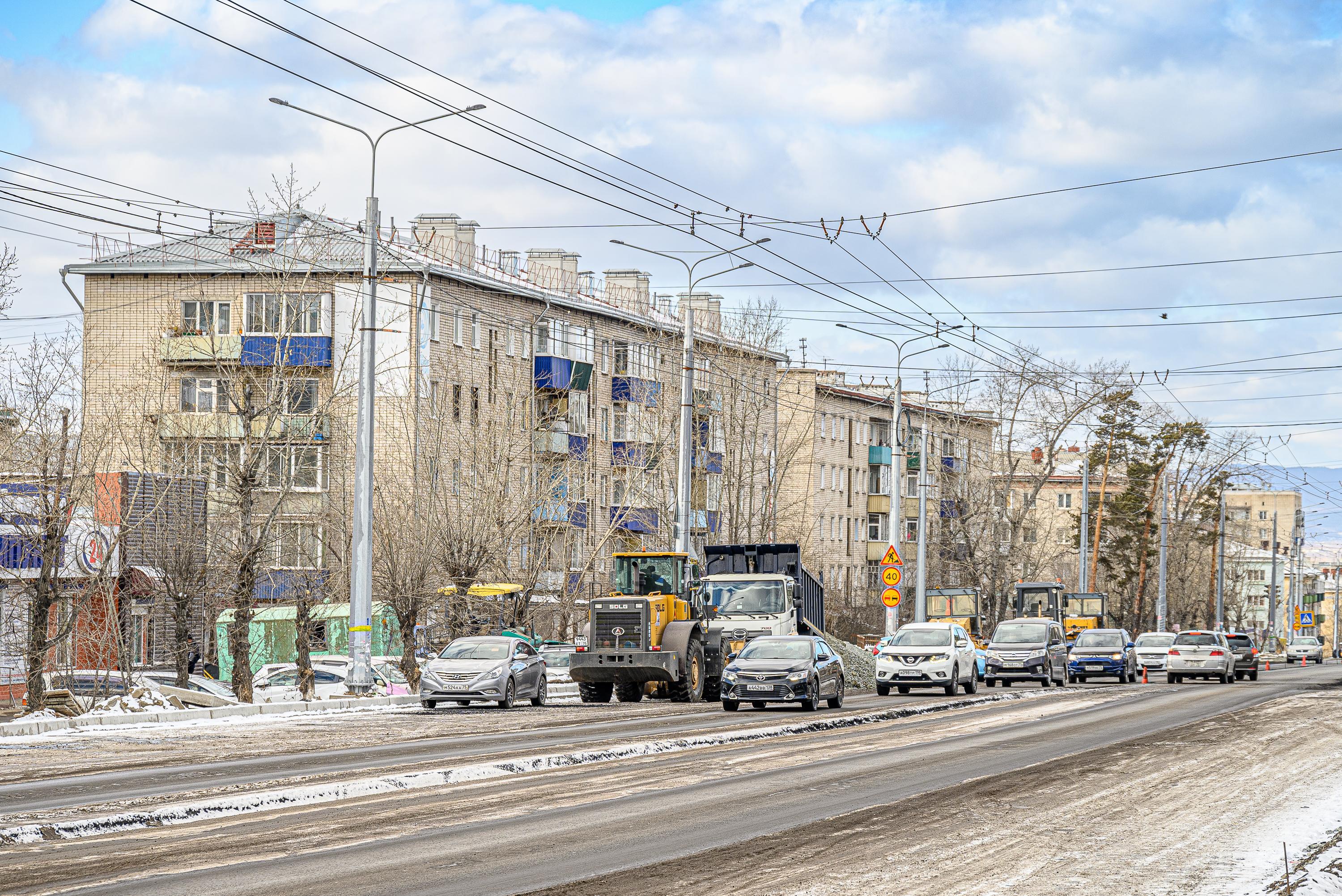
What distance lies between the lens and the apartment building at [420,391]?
3650 centimetres

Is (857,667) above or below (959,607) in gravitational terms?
below

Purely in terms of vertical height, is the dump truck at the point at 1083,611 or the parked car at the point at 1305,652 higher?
the dump truck at the point at 1083,611

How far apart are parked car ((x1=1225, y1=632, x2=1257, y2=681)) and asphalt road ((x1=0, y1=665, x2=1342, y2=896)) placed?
108ft

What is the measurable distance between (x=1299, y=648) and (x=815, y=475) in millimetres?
31637

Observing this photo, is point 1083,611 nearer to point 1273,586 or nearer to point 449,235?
point 449,235

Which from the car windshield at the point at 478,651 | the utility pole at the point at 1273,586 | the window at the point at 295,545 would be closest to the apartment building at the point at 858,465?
the utility pole at the point at 1273,586

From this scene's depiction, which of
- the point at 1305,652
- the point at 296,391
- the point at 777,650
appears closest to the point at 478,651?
the point at 777,650

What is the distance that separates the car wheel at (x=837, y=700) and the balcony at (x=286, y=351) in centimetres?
1327

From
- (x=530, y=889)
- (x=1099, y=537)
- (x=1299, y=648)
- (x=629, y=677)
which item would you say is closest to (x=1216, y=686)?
(x=629, y=677)

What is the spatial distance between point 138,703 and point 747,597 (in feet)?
46.4

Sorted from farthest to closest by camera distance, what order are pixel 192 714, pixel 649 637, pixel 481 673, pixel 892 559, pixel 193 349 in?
pixel 193 349 < pixel 892 559 < pixel 649 637 < pixel 481 673 < pixel 192 714

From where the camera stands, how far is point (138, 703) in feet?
86.2

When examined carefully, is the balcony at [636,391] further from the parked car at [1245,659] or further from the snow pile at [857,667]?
the parked car at [1245,659]

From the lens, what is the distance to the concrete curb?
23.1 meters
